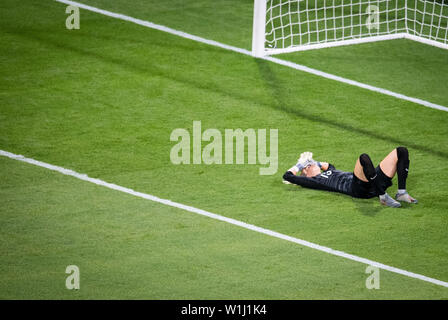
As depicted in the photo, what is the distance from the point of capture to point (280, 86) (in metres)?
14.2

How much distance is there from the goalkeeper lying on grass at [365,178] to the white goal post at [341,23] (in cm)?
485

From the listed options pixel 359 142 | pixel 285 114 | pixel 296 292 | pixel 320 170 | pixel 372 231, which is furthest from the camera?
pixel 285 114

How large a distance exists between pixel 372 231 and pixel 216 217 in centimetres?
168

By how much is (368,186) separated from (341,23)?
23.3ft

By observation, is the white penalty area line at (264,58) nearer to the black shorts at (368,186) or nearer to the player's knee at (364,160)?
the black shorts at (368,186)

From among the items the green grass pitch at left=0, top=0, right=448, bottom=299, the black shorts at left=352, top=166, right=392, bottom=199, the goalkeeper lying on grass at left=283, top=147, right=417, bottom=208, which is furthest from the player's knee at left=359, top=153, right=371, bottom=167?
the green grass pitch at left=0, top=0, right=448, bottom=299

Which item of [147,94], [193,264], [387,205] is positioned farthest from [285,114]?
[193,264]

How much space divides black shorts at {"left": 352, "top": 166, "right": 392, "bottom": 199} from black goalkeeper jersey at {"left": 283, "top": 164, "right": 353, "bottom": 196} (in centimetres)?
8

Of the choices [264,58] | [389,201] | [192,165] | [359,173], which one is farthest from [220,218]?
[264,58]

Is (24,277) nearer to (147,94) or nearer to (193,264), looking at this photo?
(193,264)

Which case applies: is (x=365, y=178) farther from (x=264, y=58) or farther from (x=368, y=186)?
(x=264, y=58)

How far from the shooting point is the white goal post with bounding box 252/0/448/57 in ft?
51.8

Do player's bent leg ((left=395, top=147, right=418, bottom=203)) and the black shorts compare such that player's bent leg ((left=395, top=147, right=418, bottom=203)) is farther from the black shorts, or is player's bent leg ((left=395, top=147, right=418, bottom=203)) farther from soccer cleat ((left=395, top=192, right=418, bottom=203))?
the black shorts

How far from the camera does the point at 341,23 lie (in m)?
17.0
